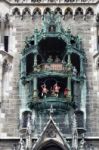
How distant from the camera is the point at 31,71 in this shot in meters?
24.8

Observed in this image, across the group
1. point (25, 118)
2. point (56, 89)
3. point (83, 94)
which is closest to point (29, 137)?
point (25, 118)

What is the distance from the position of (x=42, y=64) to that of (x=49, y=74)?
24.0 inches

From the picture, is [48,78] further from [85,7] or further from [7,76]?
[85,7]

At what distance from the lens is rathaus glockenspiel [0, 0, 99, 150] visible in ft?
76.5

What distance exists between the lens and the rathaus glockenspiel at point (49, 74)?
2331 cm

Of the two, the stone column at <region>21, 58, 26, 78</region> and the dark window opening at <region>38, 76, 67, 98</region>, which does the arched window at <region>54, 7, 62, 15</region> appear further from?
the dark window opening at <region>38, 76, 67, 98</region>

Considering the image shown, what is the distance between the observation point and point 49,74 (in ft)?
79.3

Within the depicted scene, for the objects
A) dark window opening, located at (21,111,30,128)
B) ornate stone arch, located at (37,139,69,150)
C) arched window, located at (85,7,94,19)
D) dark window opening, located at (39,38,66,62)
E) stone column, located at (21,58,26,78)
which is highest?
arched window, located at (85,7,94,19)

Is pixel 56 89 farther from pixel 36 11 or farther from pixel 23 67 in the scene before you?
pixel 36 11

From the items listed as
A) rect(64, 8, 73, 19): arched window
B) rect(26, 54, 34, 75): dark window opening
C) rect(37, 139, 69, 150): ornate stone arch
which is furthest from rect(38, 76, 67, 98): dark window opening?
rect(64, 8, 73, 19): arched window

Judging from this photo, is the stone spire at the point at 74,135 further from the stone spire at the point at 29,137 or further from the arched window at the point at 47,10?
the arched window at the point at 47,10

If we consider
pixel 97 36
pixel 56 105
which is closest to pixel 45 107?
pixel 56 105

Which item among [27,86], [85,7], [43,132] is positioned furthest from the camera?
[85,7]

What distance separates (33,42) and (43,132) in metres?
4.25
